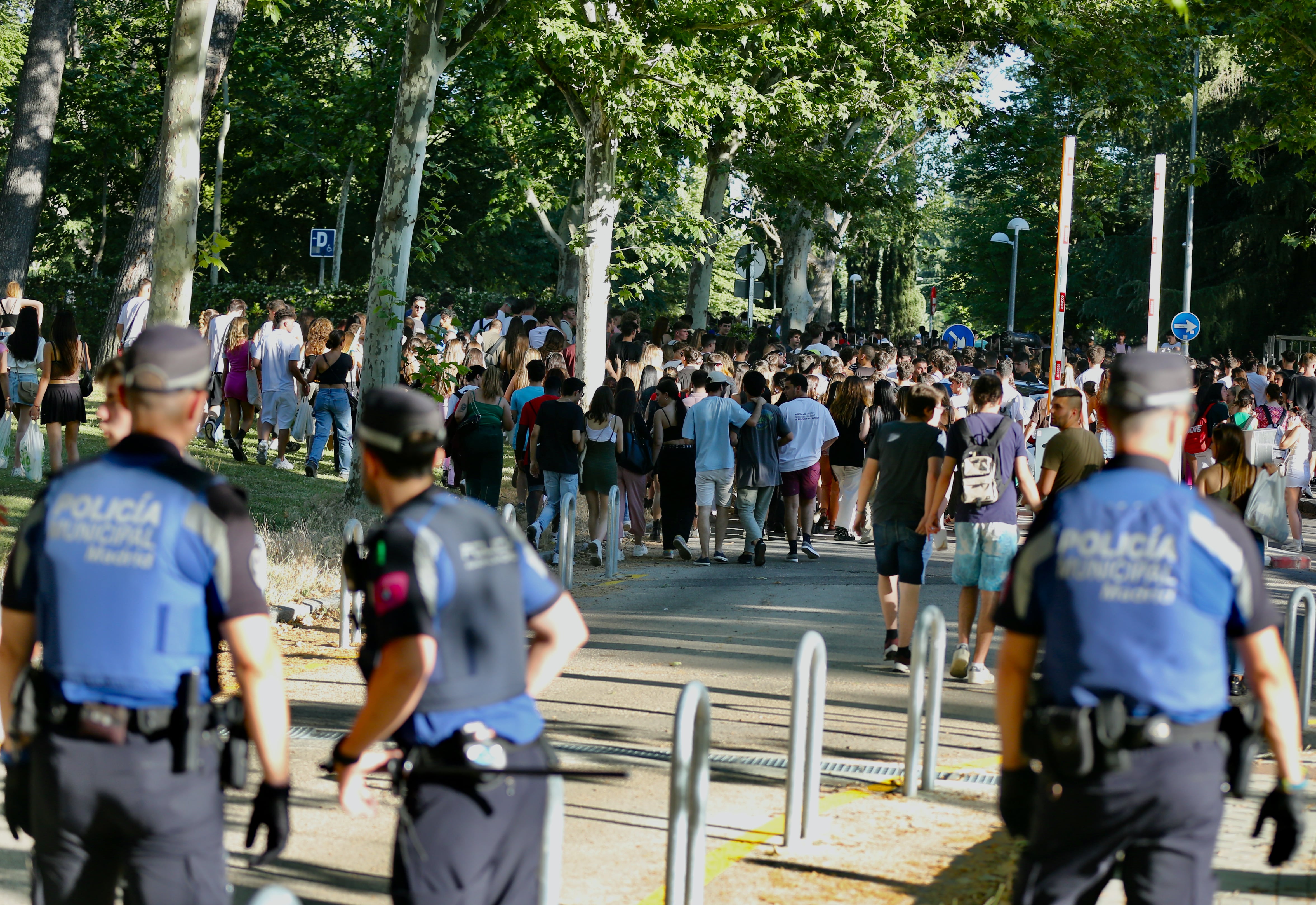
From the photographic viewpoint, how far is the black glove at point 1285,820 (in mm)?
3439

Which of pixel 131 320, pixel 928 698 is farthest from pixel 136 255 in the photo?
pixel 928 698

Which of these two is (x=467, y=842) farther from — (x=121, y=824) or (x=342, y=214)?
(x=342, y=214)

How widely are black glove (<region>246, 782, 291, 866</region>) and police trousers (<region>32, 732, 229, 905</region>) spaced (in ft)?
0.36

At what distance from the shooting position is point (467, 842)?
3.16 metres

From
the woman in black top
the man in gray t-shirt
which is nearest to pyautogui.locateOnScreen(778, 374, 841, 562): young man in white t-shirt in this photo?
the man in gray t-shirt

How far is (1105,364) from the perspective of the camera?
86.6 feet

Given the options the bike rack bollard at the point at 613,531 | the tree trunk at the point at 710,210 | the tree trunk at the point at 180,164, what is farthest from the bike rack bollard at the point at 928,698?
the tree trunk at the point at 710,210

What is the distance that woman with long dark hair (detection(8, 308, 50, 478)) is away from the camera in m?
14.0

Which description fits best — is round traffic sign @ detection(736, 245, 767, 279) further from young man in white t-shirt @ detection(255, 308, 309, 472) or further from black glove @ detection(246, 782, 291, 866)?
black glove @ detection(246, 782, 291, 866)

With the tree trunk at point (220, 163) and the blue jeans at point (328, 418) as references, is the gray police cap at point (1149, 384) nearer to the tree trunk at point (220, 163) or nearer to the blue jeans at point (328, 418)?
the blue jeans at point (328, 418)

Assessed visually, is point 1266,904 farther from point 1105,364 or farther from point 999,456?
point 1105,364

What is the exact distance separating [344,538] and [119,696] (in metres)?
8.29

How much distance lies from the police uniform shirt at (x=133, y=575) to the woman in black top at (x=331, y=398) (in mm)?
13169

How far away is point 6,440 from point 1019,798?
13291mm
